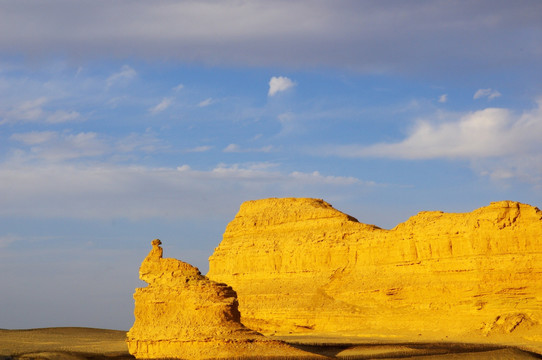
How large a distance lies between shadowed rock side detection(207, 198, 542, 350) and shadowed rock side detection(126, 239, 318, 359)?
19666mm

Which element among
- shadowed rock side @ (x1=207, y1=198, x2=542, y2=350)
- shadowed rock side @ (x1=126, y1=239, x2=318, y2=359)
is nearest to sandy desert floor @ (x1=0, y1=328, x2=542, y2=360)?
shadowed rock side @ (x1=126, y1=239, x2=318, y2=359)

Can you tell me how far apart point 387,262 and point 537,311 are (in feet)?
36.6

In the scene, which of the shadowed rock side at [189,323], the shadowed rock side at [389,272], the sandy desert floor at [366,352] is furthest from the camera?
the shadowed rock side at [389,272]

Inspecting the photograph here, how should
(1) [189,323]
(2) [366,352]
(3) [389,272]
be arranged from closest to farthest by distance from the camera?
(1) [189,323], (2) [366,352], (3) [389,272]

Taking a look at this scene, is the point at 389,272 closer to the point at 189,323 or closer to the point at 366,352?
the point at 366,352

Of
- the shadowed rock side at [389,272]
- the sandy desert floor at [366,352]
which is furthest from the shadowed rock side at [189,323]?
the shadowed rock side at [389,272]

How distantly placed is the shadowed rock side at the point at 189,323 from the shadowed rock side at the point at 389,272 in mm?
19666

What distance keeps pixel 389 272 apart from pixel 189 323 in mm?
26623

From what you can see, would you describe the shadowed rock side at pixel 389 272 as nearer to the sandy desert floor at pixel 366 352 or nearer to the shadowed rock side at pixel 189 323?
the sandy desert floor at pixel 366 352

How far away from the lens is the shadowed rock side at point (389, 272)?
4394 centimetres

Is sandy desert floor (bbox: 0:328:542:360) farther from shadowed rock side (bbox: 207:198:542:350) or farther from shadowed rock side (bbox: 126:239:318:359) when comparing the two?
shadowed rock side (bbox: 207:198:542:350)

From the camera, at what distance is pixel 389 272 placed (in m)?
50.6

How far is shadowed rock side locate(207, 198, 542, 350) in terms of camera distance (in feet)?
144

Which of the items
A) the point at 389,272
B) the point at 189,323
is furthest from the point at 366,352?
the point at 389,272
